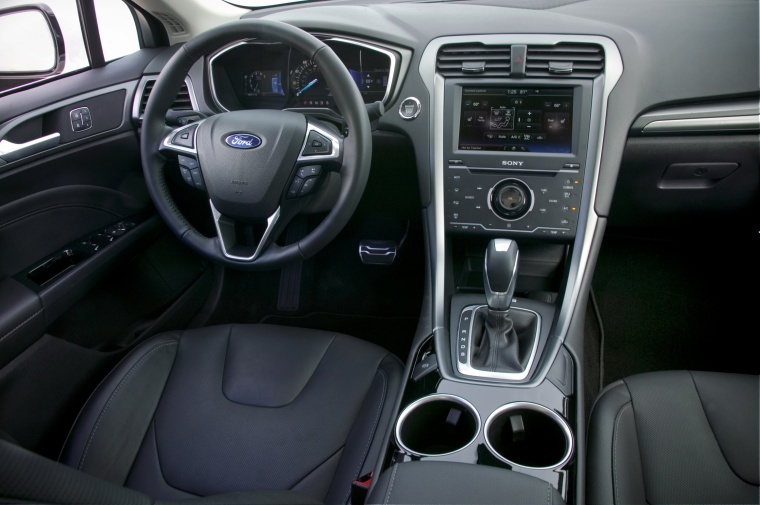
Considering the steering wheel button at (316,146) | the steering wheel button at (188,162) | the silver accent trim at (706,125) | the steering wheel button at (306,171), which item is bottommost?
the silver accent trim at (706,125)

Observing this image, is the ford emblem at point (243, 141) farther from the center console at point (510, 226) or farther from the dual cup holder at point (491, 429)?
the dual cup holder at point (491, 429)

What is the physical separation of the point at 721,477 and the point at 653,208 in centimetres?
86

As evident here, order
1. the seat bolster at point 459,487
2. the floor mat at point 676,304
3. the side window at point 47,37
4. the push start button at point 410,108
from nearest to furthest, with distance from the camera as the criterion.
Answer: the seat bolster at point 459,487 < the push start button at point 410,108 < the side window at point 47,37 < the floor mat at point 676,304

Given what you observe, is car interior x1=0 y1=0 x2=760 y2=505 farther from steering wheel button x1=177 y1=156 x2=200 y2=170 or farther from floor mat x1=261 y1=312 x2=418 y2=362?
floor mat x1=261 y1=312 x2=418 y2=362

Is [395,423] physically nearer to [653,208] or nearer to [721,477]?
[721,477]

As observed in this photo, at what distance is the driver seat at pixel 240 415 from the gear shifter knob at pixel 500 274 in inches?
10.7

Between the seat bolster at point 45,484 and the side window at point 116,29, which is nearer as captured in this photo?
the seat bolster at point 45,484

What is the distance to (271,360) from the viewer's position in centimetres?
137

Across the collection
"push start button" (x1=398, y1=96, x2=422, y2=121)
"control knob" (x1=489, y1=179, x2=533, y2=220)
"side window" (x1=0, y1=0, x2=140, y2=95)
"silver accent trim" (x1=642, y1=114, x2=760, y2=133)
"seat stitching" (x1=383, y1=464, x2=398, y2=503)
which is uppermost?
"side window" (x1=0, y1=0, x2=140, y2=95)

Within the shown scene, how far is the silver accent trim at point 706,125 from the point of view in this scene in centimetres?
137

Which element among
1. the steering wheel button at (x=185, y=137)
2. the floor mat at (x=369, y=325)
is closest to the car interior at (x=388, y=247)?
the steering wheel button at (x=185, y=137)

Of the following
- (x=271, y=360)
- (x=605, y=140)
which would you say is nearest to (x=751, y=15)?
(x=605, y=140)

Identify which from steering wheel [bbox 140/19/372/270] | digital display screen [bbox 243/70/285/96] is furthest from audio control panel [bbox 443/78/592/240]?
digital display screen [bbox 243/70/285/96]

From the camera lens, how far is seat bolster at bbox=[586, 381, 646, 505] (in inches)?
37.6
